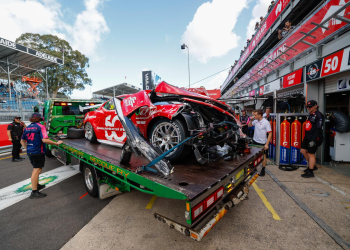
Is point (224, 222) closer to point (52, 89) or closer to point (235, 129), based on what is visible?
point (235, 129)

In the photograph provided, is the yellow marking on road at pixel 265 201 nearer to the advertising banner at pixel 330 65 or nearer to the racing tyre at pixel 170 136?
the racing tyre at pixel 170 136

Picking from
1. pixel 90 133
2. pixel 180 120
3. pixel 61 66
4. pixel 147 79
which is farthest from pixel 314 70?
pixel 61 66

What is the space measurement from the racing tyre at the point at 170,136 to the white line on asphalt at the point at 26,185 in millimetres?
3295

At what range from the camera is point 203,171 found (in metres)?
2.46

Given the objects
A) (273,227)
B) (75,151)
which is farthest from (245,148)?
(75,151)

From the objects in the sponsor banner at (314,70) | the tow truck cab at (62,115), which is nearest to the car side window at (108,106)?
the tow truck cab at (62,115)

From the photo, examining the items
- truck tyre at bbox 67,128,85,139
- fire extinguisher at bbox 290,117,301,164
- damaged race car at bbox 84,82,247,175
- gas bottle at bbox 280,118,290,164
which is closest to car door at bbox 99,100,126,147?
damaged race car at bbox 84,82,247,175

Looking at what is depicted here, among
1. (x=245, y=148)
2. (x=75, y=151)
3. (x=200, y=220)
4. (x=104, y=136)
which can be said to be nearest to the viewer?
(x=200, y=220)

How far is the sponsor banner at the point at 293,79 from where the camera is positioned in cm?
657

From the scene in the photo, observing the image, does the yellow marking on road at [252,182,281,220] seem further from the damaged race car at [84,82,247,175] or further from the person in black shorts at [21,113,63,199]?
the person in black shorts at [21,113,63,199]

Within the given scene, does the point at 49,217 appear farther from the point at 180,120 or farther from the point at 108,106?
the point at 180,120

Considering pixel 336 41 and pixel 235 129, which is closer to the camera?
pixel 235 129

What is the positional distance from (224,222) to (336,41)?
6.27m

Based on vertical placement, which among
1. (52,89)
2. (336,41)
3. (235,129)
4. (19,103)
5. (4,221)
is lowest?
(4,221)
